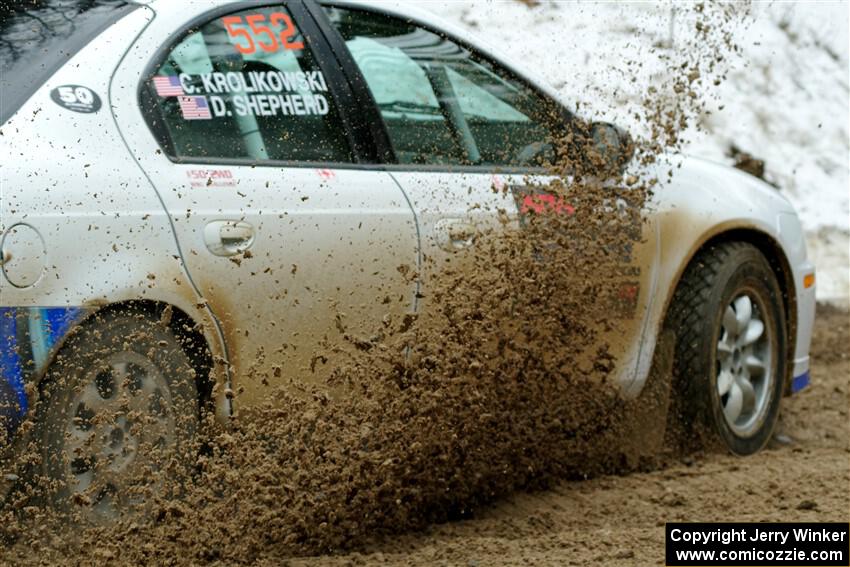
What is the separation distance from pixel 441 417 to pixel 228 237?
96cm

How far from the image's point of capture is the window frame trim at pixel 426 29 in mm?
4594

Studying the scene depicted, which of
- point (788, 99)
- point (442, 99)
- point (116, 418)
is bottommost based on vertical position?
point (116, 418)

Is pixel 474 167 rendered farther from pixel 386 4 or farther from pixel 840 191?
pixel 840 191

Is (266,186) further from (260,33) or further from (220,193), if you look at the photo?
(260,33)

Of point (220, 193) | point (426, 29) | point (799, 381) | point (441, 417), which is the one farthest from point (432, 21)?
point (799, 381)

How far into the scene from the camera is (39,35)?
→ 3949 mm

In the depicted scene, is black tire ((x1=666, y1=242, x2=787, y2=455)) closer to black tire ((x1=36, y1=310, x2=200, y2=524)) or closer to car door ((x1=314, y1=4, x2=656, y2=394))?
car door ((x1=314, y1=4, x2=656, y2=394))

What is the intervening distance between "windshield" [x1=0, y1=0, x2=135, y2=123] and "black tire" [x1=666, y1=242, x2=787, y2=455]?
8.45 feet

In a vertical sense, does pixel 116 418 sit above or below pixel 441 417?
above

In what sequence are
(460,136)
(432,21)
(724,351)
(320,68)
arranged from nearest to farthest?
(320,68)
(460,136)
(432,21)
(724,351)

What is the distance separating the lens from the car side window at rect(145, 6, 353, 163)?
4.09 metres

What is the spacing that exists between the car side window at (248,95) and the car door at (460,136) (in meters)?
0.19

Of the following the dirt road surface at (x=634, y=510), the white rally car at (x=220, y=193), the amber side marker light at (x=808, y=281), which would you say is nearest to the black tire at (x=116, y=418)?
the white rally car at (x=220, y=193)

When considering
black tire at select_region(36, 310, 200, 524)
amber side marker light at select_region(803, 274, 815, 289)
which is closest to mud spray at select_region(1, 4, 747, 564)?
black tire at select_region(36, 310, 200, 524)
